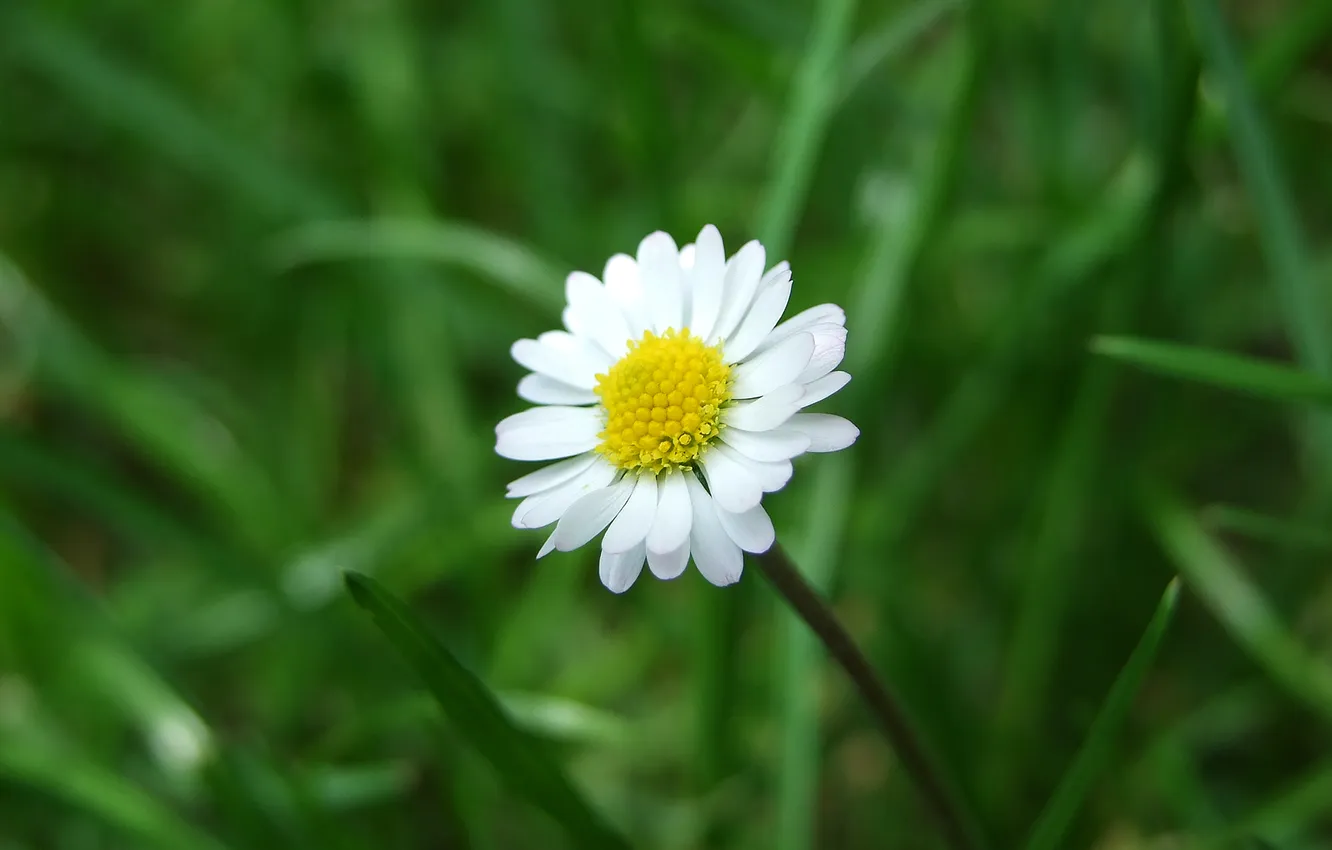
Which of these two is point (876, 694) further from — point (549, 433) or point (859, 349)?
point (859, 349)

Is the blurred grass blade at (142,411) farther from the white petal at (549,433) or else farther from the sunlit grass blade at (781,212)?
the white petal at (549,433)

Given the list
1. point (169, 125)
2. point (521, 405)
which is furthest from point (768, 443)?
point (169, 125)

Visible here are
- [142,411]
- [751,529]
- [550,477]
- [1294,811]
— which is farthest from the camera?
[142,411]

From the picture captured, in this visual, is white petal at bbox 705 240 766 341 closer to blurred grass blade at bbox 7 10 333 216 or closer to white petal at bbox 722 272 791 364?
white petal at bbox 722 272 791 364

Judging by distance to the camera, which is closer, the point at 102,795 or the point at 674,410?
the point at 674,410

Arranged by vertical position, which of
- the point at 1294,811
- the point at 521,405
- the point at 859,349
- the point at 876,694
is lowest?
the point at 1294,811

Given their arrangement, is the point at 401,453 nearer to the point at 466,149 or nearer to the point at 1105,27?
the point at 466,149

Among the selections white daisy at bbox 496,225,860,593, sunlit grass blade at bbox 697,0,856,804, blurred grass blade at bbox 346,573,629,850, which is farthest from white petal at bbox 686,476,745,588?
sunlit grass blade at bbox 697,0,856,804

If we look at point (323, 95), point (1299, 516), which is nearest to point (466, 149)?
point (323, 95)
